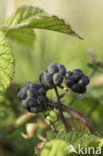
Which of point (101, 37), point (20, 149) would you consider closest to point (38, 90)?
point (20, 149)

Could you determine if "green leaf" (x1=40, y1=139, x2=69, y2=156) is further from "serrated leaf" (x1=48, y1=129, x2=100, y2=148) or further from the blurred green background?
the blurred green background

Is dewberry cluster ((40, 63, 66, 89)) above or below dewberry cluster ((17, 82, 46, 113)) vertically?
above

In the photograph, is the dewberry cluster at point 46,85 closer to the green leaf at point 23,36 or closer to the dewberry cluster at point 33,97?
the dewberry cluster at point 33,97

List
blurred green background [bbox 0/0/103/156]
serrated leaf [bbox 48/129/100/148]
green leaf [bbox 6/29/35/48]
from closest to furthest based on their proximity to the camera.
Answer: serrated leaf [bbox 48/129/100/148]
green leaf [bbox 6/29/35/48]
blurred green background [bbox 0/0/103/156]

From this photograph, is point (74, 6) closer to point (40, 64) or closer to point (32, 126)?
point (40, 64)

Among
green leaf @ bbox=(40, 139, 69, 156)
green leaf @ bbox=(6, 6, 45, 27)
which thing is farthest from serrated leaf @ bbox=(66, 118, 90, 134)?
green leaf @ bbox=(6, 6, 45, 27)

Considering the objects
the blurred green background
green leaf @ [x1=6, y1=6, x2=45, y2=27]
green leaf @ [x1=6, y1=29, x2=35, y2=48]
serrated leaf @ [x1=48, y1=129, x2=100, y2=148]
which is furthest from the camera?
the blurred green background
